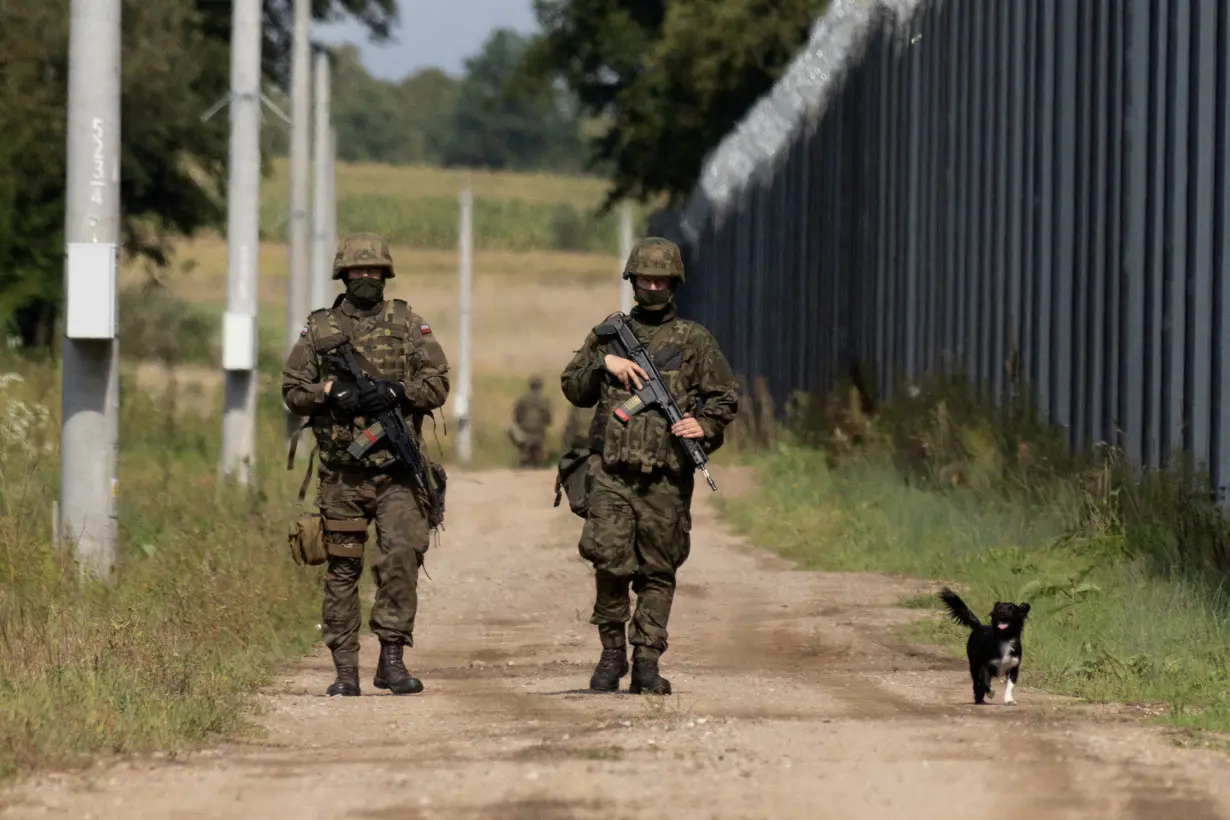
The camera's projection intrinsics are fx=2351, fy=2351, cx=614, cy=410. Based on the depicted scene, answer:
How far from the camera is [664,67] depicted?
39.3 metres

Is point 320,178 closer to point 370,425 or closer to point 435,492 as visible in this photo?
point 435,492

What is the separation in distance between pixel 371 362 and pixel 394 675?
1.30 metres

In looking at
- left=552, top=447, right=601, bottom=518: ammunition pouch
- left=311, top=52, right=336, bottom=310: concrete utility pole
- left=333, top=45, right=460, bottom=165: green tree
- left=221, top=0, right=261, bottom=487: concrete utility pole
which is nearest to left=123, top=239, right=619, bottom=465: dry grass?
left=311, top=52, right=336, bottom=310: concrete utility pole

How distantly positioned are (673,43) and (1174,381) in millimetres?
25504

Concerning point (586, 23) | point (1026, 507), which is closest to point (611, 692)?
point (1026, 507)

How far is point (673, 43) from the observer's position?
1494 inches

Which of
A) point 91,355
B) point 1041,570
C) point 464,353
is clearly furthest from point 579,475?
point 464,353

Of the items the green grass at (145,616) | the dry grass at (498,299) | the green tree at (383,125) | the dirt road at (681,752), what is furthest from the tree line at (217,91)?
the green tree at (383,125)

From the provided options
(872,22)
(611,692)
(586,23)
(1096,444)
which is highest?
(586,23)

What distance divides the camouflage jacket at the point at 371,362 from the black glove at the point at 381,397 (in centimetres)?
5

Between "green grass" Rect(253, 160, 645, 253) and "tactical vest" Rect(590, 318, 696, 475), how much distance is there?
267ft

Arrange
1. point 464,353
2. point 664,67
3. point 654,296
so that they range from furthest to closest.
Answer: point 464,353
point 664,67
point 654,296

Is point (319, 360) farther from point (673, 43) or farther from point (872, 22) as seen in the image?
point (673, 43)

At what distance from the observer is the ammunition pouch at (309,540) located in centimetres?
967
